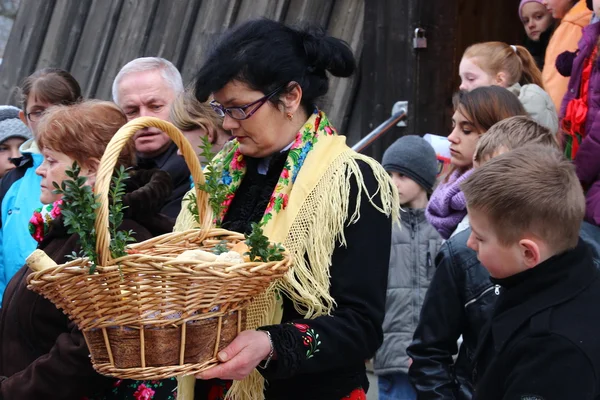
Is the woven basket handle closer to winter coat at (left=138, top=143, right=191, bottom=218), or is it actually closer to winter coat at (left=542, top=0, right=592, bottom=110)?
winter coat at (left=138, top=143, right=191, bottom=218)

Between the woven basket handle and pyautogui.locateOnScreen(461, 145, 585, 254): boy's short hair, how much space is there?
0.70m

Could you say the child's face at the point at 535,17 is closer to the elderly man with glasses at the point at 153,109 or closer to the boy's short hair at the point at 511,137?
the boy's short hair at the point at 511,137

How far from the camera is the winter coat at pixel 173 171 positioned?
3307 millimetres

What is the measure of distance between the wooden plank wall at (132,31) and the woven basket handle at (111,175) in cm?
357

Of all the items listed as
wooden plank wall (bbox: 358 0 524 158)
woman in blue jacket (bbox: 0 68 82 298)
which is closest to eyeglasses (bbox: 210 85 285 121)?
woman in blue jacket (bbox: 0 68 82 298)

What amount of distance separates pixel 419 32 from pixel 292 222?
10.9 feet

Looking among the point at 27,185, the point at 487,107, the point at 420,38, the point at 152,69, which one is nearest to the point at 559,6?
the point at 420,38

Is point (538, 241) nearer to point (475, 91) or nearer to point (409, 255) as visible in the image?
point (475, 91)

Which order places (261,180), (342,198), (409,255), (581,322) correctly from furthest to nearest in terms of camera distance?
(409,255) → (261,180) → (342,198) → (581,322)

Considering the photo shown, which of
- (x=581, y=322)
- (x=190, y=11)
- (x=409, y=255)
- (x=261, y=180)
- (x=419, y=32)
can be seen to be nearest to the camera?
(x=581, y=322)

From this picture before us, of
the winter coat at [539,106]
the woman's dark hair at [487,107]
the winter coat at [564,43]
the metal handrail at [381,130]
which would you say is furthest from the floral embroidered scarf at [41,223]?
the metal handrail at [381,130]

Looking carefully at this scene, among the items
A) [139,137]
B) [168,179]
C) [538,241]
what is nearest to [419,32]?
[139,137]

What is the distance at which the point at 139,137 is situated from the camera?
3379mm

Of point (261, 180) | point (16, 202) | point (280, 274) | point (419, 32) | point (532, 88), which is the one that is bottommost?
point (16, 202)
